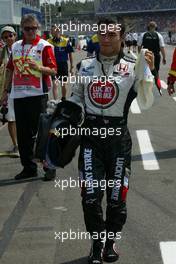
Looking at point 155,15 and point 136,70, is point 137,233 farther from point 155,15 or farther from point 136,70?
point 155,15

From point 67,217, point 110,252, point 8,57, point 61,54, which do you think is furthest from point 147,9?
point 110,252

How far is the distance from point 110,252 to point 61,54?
10.2 m

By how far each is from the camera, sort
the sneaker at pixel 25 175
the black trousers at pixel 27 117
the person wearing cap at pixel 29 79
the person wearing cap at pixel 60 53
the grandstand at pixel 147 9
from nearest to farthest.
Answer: the person wearing cap at pixel 29 79, the black trousers at pixel 27 117, the sneaker at pixel 25 175, the person wearing cap at pixel 60 53, the grandstand at pixel 147 9

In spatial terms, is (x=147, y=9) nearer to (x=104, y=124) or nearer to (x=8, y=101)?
(x=8, y=101)

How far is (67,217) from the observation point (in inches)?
211

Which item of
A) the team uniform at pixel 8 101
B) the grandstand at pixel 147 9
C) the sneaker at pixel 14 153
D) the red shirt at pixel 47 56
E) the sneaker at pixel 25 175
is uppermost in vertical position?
the red shirt at pixel 47 56

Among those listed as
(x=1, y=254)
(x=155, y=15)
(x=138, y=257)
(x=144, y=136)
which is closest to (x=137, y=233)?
(x=138, y=257)

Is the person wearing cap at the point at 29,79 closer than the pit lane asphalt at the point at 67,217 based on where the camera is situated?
No

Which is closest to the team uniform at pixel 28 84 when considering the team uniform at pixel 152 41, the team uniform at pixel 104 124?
the team uniform at pixel 104 124

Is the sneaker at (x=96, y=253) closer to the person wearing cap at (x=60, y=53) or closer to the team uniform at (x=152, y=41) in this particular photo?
the person wearing cap at (x=60, y=53)

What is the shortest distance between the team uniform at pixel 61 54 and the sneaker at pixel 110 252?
386 inches

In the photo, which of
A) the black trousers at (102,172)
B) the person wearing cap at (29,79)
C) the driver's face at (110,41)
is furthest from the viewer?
the person wearing cap at (29,79)

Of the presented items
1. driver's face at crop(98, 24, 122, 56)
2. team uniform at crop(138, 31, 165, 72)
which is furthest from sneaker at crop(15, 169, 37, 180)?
team uniform at crop(138, 31, 165, 72)

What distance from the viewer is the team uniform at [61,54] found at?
1391 cm
